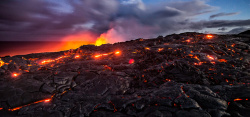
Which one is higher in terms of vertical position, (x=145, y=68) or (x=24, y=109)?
(x=145, y=68)

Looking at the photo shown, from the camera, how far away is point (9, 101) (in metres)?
4.27

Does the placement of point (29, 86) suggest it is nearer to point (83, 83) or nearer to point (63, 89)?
point (63, 89)

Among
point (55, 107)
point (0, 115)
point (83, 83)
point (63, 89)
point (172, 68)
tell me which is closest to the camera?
point (0, 115)

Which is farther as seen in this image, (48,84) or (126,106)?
(48,84)

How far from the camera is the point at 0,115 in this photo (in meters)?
3.67

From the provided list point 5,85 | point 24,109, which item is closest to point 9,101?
point 24,109

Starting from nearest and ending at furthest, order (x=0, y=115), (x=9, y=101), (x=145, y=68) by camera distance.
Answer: (x=0, y=115) < (x=9, y=101) < (x=145, y=68)

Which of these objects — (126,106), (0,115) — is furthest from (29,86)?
(126,106)

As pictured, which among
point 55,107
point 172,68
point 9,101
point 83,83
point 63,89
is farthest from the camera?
point 172,68

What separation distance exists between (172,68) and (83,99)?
542 centimetres

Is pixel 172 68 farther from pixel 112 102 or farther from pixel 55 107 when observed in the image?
pixel 55 107

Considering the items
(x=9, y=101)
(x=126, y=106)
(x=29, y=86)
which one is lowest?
(x=126, y=106)

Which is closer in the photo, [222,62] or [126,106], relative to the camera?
[126,106]

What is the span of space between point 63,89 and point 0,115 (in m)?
2.08
